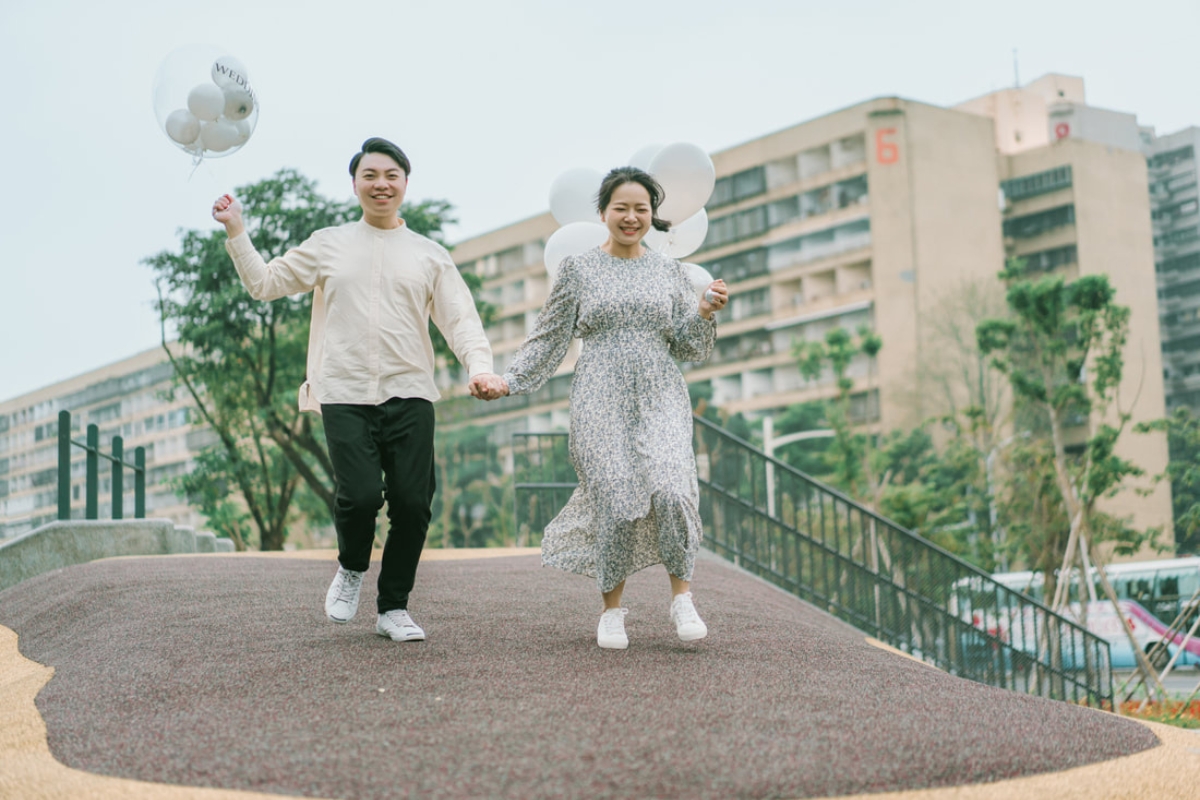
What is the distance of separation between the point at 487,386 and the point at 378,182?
3.53ft

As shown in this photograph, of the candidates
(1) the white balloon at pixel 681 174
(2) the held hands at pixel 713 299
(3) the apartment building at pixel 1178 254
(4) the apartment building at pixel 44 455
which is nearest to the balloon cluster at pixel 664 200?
(1) the white balloon at pixel 681 174

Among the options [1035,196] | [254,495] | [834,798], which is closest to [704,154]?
[834,798]

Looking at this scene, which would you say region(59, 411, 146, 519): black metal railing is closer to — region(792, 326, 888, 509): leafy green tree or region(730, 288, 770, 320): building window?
region(792, 326, 888, 509): leafy green tree

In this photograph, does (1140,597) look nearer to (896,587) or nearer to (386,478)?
(896,587)

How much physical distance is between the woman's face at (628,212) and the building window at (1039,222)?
5541 cm

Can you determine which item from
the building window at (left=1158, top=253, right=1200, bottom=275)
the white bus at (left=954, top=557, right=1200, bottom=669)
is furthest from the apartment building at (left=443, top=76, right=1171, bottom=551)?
the white bus at (left=954, top=557, right=1200, bottom=669)

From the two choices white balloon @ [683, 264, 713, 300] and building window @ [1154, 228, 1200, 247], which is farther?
building window @ [1154, 228, 1200, 247]

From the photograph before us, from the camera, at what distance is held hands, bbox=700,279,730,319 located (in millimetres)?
5074

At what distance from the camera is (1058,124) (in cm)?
5959

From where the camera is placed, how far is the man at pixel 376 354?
4.97 meters

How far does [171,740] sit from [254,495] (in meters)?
22.7

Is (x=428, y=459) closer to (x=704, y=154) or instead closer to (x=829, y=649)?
(x=829, y=649)

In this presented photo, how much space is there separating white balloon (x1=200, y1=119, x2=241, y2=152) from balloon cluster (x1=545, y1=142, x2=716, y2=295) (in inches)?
71.9

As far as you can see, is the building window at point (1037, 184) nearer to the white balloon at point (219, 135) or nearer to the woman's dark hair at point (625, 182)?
the woman's dark hair at point (625, 182)
